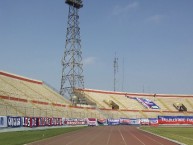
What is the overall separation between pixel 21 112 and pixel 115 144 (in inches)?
952

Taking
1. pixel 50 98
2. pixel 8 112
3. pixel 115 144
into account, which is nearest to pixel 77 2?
pixel 50 98

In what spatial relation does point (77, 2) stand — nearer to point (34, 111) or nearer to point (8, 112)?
point (34, 111)

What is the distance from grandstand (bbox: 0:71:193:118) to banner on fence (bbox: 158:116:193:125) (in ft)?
25.0

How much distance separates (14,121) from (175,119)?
63862 mm

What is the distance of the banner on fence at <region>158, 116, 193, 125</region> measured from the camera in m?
94.8

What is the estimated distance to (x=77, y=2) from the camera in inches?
3676

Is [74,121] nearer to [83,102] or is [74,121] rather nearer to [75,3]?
[83,102]

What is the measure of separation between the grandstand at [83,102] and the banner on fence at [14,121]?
2.84m

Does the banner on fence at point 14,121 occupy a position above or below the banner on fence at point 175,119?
above

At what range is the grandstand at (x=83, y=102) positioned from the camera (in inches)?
2333

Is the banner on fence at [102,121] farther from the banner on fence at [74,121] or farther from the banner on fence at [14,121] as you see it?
the banner on fence at [14,121]

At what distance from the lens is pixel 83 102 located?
101250 mm

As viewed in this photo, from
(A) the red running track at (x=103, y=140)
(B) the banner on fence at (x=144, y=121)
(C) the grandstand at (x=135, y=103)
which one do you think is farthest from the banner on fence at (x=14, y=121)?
(C) the grandstand at (x=135, y=103)

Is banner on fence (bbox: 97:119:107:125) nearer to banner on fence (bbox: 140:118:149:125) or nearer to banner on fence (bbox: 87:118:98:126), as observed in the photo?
banner on fence (bbox: 87:118:98:126)
